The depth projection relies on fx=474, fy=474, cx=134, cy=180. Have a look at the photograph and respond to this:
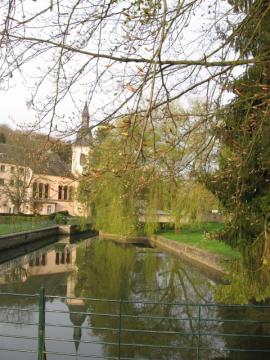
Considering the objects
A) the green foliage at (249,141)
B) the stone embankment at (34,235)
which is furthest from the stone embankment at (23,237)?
the green foliage at (249,141)

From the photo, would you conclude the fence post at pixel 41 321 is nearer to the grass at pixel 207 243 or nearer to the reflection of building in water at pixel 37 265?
the grass at pixel 207 243

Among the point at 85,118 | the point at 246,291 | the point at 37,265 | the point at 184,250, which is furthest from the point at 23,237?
the point at 85,118

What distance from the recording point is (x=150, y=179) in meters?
5.43

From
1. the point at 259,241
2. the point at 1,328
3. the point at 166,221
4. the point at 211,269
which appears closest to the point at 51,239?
the point at 166,221

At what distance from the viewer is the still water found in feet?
28.4

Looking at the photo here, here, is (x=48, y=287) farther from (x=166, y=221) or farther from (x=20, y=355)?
(x=166, y=221)

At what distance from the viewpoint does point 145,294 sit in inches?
577

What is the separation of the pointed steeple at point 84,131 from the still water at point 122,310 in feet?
5.86

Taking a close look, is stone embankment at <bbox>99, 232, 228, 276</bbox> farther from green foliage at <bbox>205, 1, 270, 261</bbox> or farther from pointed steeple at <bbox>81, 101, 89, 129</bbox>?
pointed steeple at <bbox>81, 101, 89, 129</bbox>

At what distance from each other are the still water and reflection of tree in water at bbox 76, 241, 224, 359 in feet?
0.07

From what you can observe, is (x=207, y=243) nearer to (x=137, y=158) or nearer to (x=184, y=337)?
(x=184, y=337)

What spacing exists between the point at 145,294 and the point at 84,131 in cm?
1062

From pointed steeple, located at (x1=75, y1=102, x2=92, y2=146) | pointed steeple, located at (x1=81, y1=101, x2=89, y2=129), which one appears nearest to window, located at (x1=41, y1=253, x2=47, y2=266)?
pointed steeple, located at (x1=75, y1=102, x2=92, y2=146)

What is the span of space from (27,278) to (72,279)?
1600 millimetres
